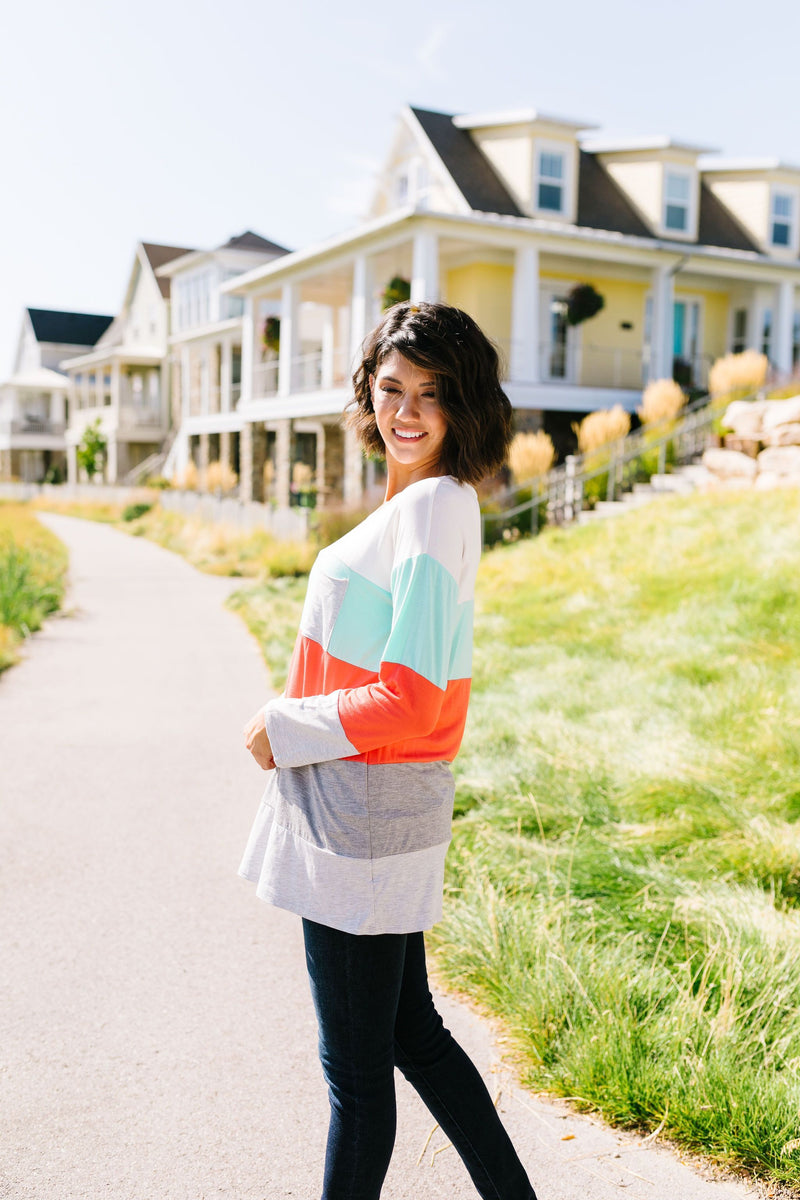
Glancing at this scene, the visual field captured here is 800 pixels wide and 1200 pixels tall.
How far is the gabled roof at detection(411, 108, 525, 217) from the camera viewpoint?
2255cm

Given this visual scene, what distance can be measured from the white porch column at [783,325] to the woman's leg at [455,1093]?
24.9 metres

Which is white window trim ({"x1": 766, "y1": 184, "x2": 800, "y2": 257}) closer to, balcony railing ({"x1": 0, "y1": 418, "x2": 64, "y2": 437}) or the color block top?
the color block top

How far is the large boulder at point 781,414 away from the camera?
14290 millimetres

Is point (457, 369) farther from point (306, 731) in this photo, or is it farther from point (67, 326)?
point (67, 326)

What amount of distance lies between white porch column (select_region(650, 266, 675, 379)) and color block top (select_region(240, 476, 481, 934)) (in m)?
22.0

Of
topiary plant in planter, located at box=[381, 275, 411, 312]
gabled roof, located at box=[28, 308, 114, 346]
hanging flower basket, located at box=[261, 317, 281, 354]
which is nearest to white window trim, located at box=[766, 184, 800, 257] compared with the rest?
topiary plant in planter, located at box=[381, 275, 411, 312]

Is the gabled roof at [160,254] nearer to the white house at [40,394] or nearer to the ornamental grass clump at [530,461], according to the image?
the white house at [40,394]

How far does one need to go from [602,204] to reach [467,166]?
3546mm

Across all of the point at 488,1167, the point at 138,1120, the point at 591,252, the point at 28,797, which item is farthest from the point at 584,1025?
the point at 591,252

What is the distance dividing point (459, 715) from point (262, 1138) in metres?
1.40

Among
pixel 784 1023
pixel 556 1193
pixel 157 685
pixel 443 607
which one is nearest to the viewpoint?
pixel 443 607

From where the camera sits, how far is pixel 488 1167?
2182mm

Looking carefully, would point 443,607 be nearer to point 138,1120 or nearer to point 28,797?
point 138,1120

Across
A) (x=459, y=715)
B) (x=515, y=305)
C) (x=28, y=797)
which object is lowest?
(x=28, y=797)
